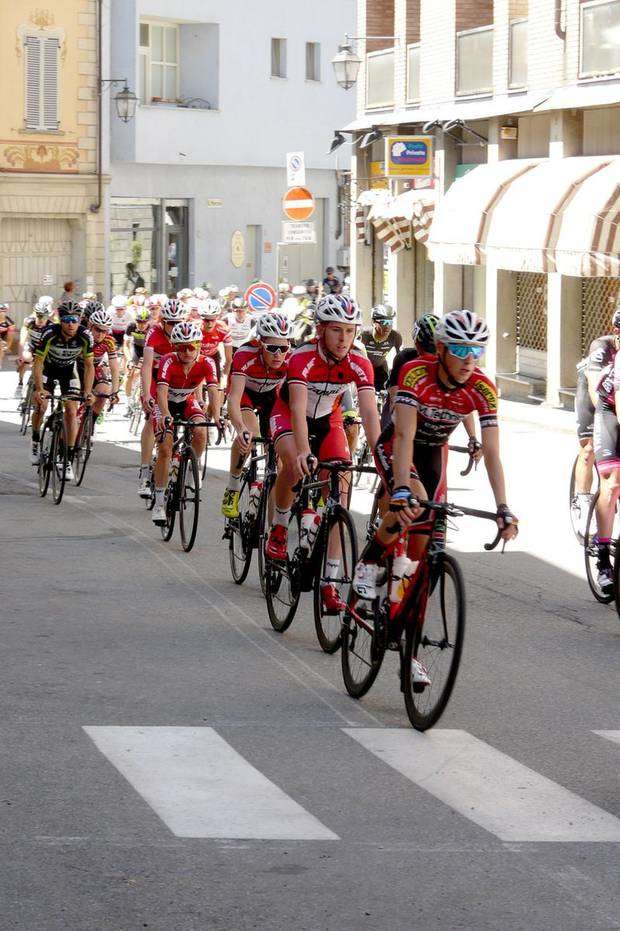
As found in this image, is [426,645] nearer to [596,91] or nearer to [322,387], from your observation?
[322,387]

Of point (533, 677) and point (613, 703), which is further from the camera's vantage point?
point (533, 677)

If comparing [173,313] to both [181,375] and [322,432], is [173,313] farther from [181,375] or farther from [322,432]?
[322,432]

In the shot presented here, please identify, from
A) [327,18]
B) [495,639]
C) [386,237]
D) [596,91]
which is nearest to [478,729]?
[495,639]

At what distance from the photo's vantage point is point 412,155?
112 feet

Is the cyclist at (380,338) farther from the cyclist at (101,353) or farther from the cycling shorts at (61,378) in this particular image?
the cycling shorts at (61,378)

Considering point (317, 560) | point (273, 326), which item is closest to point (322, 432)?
point (317, 560)

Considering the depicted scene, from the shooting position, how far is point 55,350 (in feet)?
61.4

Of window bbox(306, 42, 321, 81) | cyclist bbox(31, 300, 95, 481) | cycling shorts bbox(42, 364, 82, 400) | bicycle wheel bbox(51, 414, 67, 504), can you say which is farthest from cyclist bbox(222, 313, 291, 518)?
window bbox(306, 42, 321, 81)

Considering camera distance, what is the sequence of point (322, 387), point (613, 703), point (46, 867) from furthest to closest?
point (322, 387)
point (613, 703)
point (46, 867)

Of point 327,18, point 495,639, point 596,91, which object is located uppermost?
point 327,18

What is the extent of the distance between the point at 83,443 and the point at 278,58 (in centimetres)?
3539

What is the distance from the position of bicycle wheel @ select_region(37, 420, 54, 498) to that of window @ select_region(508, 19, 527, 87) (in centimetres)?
1501

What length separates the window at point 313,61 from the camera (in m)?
53.3

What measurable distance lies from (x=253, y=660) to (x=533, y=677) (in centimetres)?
152
